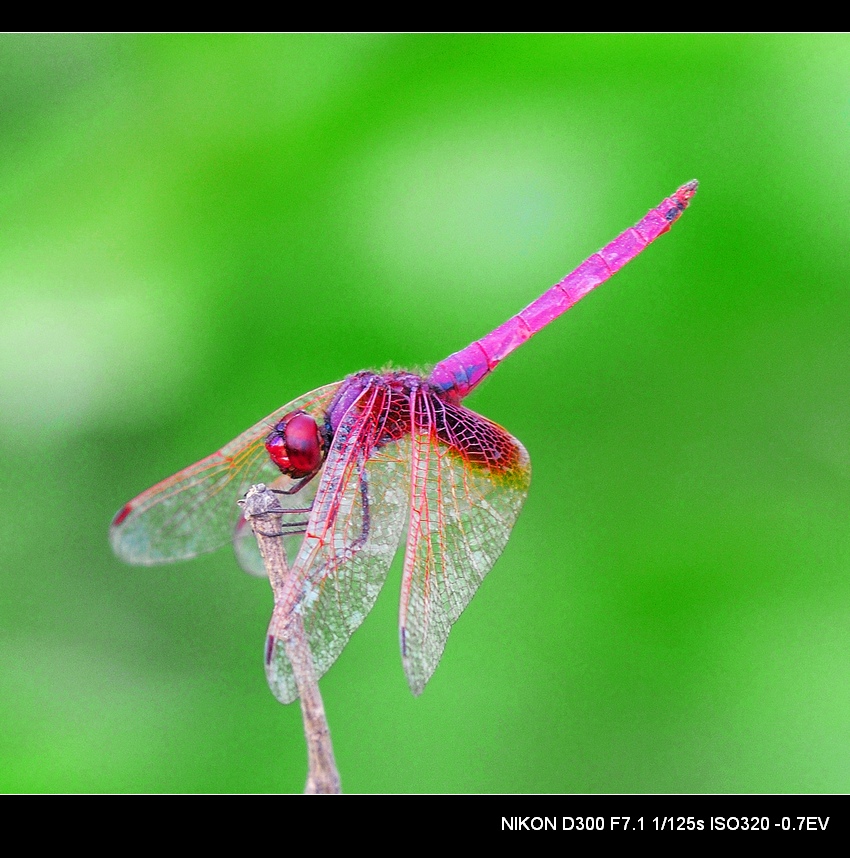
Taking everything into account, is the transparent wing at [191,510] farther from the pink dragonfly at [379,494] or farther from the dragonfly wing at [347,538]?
the dragonfly wing at [347,538]

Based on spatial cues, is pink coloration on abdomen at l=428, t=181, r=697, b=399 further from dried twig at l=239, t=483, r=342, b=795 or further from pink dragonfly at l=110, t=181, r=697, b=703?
dried twig at l=239, t=483, r=342, b=795

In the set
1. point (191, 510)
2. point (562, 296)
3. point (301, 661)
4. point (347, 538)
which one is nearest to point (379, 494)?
point (347, 538)

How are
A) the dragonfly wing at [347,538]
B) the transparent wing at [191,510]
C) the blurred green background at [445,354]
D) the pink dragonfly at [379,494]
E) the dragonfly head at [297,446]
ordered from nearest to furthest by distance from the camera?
the dragonfly wing at [347,538] < the pink dragonfly at [379,494] < the dragonfly head at [297,446] < the transparent wing at [191,510] < the blurred green background at [445,354]

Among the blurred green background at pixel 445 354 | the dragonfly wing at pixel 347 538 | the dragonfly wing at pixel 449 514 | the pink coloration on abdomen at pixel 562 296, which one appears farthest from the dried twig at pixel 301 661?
the blurred green background at pixel 445 354

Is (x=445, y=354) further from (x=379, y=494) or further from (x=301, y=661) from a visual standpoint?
(x=301, y=661)

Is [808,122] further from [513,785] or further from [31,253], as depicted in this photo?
[31,253]

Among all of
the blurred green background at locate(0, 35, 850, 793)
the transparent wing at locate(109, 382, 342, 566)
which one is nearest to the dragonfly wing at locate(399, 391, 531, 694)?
the transparent wing at locate(109, 382, 342, 566)
